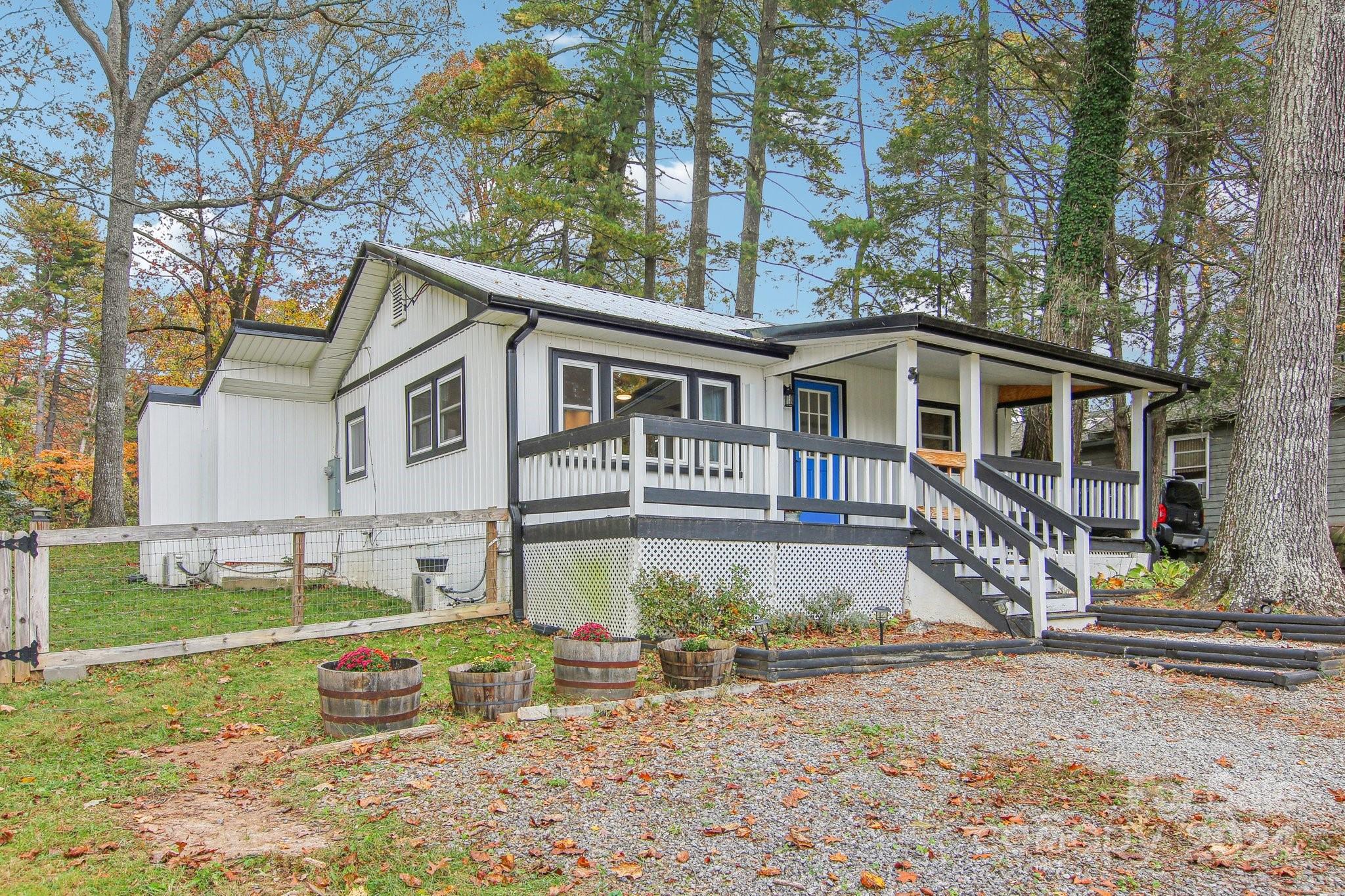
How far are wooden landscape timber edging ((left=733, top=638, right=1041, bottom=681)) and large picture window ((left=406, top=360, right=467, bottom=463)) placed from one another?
543 cm

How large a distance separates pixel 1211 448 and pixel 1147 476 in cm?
711

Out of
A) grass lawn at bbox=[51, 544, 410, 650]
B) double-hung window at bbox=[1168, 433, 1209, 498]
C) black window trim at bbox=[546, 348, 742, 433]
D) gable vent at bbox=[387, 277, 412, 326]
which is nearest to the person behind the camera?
grass lawn at bbox=[51, 544, 410, 650]

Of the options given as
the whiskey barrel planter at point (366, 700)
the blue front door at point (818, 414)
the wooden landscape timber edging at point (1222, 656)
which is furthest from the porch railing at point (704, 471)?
the whiskey barrel planter at point (366, 700)

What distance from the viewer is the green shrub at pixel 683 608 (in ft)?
27.1

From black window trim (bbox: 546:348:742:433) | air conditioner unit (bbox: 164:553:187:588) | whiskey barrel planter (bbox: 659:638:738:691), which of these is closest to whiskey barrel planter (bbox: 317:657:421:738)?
whiskey barrel planter (bbox: 659:638:738:691)

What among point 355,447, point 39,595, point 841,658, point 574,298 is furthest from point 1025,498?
point 355,447

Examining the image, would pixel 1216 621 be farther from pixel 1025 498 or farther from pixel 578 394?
pixel 578 394

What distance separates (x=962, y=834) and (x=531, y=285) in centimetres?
960

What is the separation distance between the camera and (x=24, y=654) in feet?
23.9

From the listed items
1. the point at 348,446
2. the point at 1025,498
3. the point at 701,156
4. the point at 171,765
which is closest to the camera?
the point at 171,765

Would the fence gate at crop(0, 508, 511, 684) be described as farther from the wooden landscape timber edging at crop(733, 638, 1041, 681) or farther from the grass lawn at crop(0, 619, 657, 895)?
the wooden landscape timber edging at crop(733, 638, 1041, 681)

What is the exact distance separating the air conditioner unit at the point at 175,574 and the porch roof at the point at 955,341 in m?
8.93

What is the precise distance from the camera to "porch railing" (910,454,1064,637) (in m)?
9.06

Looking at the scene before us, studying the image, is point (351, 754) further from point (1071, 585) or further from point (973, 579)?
point (1071, 585)
